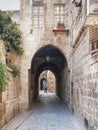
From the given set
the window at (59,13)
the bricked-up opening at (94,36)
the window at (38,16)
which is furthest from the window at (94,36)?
the window at (38,16)

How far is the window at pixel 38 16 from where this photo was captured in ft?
55.8

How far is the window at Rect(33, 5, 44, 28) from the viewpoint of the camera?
55.8ft

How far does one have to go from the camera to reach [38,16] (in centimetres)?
1706

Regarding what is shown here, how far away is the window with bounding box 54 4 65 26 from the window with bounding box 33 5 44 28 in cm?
89

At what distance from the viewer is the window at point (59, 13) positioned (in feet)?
55.7

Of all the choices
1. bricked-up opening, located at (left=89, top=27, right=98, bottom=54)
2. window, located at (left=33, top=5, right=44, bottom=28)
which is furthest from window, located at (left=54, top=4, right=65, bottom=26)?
bricked-up opening, located at (left=89, top=27, right=98, bottom=54)

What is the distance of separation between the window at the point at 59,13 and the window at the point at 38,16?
89cm

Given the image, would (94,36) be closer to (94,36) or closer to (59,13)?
(94,36)

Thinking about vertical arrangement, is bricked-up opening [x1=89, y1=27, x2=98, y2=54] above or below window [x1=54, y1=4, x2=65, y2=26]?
below

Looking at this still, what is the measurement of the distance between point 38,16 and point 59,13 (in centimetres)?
133

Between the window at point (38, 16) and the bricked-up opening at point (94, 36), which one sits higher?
the window at point (38, 16)

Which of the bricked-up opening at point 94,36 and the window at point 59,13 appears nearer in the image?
the bricked-up opening at point 94,36

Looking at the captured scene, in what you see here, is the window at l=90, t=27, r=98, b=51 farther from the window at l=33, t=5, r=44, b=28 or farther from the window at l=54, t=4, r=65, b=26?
the window at l=33, t=5, r=44, b=28

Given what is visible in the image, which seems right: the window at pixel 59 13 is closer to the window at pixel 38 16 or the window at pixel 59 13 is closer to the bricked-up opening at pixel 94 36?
the window at pixel 38 16
